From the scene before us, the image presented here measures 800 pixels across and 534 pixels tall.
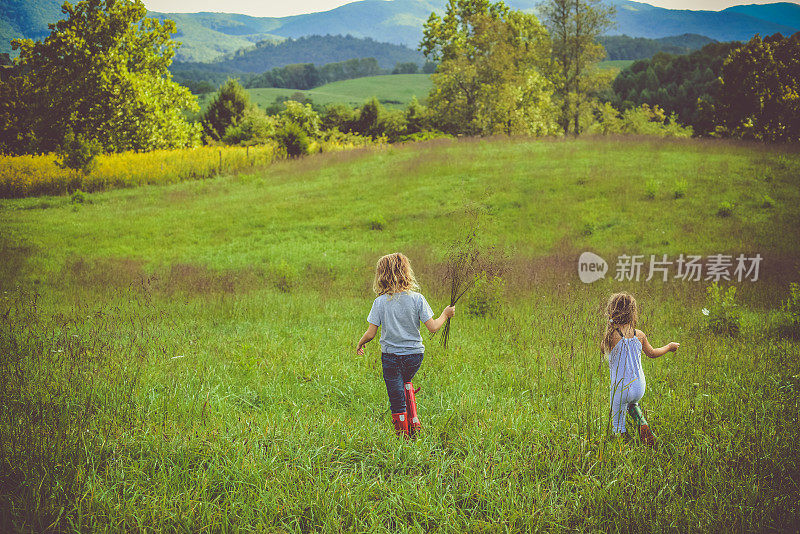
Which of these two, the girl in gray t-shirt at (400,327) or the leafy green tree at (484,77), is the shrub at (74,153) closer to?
the girl in gray t-shirt at (400,327)

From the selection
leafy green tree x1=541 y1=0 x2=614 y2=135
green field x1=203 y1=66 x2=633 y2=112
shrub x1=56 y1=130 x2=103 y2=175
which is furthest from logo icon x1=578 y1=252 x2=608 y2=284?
green field x1=203 y1=66 x2=633 y2=112

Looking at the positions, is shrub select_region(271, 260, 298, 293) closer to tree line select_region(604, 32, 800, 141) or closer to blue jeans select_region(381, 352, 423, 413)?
blue jeans select_region(381, 352, 423, 413)

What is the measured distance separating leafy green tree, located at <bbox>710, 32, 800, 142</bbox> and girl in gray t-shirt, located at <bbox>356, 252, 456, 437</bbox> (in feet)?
112

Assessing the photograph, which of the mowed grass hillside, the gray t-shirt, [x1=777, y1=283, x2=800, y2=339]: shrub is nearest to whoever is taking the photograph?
the gray t-shirt

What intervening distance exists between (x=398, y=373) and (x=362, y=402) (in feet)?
2.47

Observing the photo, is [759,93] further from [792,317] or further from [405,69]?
[405,69]

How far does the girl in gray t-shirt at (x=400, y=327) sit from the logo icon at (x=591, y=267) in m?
6.96

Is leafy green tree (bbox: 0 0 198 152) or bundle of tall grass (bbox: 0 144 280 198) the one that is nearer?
bundle of tall grass (bbox: 0 144 280 198)

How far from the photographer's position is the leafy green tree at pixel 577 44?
30922mm

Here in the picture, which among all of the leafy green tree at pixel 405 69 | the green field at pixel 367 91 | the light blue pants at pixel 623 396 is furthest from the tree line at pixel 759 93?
the leafy green tree at pixel 405 69

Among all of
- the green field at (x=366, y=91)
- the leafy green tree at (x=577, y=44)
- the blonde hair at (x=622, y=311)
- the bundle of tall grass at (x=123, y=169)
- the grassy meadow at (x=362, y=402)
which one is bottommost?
the grassy meadow at (x=362, y=402)

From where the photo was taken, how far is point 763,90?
2947cm

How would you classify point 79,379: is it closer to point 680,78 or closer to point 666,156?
point 666,156

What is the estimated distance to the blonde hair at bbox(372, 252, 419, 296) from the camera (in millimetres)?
3621
